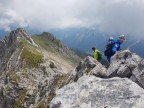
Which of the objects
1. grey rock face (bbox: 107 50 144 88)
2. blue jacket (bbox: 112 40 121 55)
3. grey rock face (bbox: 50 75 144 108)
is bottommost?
grey rock face (bbox: 50 75 144 108)

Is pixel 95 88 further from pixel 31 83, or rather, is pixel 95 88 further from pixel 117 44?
pixel 31 83

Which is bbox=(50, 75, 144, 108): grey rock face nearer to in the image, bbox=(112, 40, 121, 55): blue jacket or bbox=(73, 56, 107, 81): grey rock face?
bbox=(73, 56, 107, 81): grey rock face

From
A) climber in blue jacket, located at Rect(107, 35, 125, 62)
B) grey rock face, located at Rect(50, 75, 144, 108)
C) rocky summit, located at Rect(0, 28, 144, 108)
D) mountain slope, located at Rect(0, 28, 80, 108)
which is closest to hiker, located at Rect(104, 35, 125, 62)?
climber in blue jacket, located at Rect(107, 35, 125, 62)

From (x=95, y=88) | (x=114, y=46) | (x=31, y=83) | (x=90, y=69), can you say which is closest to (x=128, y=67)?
(x=90, y=69)

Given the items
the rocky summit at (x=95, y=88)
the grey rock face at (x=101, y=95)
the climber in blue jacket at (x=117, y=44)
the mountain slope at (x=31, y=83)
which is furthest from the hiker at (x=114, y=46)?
the grey rock face at (x=101, y=95)

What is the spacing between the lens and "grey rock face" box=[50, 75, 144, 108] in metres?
24.5

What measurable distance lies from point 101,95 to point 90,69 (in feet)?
35.3

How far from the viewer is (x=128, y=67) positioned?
3155cm

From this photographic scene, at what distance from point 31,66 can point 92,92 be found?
44.0 metres

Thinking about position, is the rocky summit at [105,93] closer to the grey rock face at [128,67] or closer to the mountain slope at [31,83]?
the grey rock face at [128,67]

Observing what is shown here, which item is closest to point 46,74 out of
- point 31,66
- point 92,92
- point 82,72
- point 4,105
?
point 31,66

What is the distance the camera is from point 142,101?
78.5 feet

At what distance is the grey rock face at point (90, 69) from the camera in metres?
33.3

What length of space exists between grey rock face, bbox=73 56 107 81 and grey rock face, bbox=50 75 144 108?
17.5 feet
